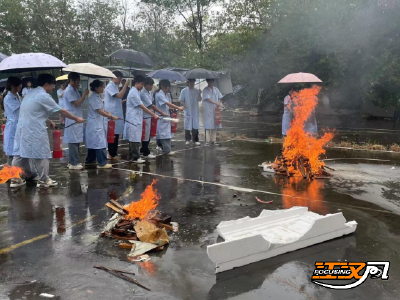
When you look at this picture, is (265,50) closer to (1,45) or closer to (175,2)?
(175,2)

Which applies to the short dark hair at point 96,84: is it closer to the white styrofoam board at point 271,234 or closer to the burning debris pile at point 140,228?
the burning debris pile at point 140,228

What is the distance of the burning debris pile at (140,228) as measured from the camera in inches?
170

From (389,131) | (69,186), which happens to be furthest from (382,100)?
(69,186)

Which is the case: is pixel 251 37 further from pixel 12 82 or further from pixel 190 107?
pixel 12 82

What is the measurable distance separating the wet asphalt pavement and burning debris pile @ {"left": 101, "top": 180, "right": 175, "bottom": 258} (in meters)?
0.12

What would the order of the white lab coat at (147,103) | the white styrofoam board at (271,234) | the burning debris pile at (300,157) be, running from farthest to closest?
the white lab coat at (147,103)
the burning debris pile at (300,157)
the white styrofoam board at (271,234)

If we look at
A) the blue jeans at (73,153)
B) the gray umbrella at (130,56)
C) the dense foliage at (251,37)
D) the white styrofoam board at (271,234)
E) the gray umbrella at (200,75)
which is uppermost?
the dense foliage at (251,37)

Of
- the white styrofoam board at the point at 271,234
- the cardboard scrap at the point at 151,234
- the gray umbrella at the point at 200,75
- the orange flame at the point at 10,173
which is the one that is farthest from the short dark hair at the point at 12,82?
the gray umbrella at the point at 200,75

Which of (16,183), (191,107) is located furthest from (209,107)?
(16,183)

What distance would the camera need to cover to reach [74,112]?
8.16 m

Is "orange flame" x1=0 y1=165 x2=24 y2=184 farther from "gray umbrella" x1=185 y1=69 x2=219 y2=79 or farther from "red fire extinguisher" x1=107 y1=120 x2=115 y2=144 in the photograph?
"gray umbrella" x1=185 y1=69 x2=219 y2=79

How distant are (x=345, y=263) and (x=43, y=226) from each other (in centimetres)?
358

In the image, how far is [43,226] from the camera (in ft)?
16.7

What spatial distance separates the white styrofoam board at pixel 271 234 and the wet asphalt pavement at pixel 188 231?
0.10 m
